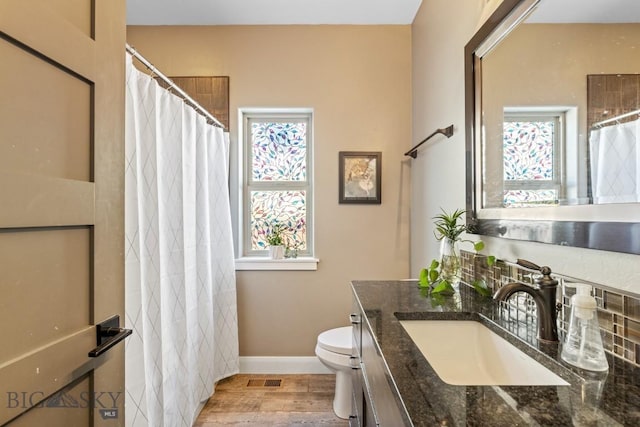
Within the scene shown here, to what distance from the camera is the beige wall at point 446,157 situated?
79cm

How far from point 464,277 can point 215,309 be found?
5.36 feet

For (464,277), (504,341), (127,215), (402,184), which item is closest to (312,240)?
(402,184)

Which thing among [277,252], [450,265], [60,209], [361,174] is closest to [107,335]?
[60,209]

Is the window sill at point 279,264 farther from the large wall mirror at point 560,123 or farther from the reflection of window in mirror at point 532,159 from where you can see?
the reflection of window in mirror at point 532,159

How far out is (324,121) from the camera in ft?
7.88

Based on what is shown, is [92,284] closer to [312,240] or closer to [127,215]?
[127,215]

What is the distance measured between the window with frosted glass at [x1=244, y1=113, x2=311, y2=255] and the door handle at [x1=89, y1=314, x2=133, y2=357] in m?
1.65

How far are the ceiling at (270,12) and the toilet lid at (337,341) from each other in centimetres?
223

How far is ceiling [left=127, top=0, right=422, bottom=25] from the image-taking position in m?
2.14

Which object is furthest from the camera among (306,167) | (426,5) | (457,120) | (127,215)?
(306,167)

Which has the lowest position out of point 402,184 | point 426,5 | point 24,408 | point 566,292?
point 24,408

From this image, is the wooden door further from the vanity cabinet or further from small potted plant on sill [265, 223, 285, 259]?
small potted plant on sill [265, 223, 285, 259]

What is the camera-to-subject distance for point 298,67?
7.88 ft

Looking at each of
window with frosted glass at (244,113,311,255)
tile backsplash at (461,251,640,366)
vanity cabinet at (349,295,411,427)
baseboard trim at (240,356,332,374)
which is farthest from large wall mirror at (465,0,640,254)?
baseboard trim at (240,356,332,374)
